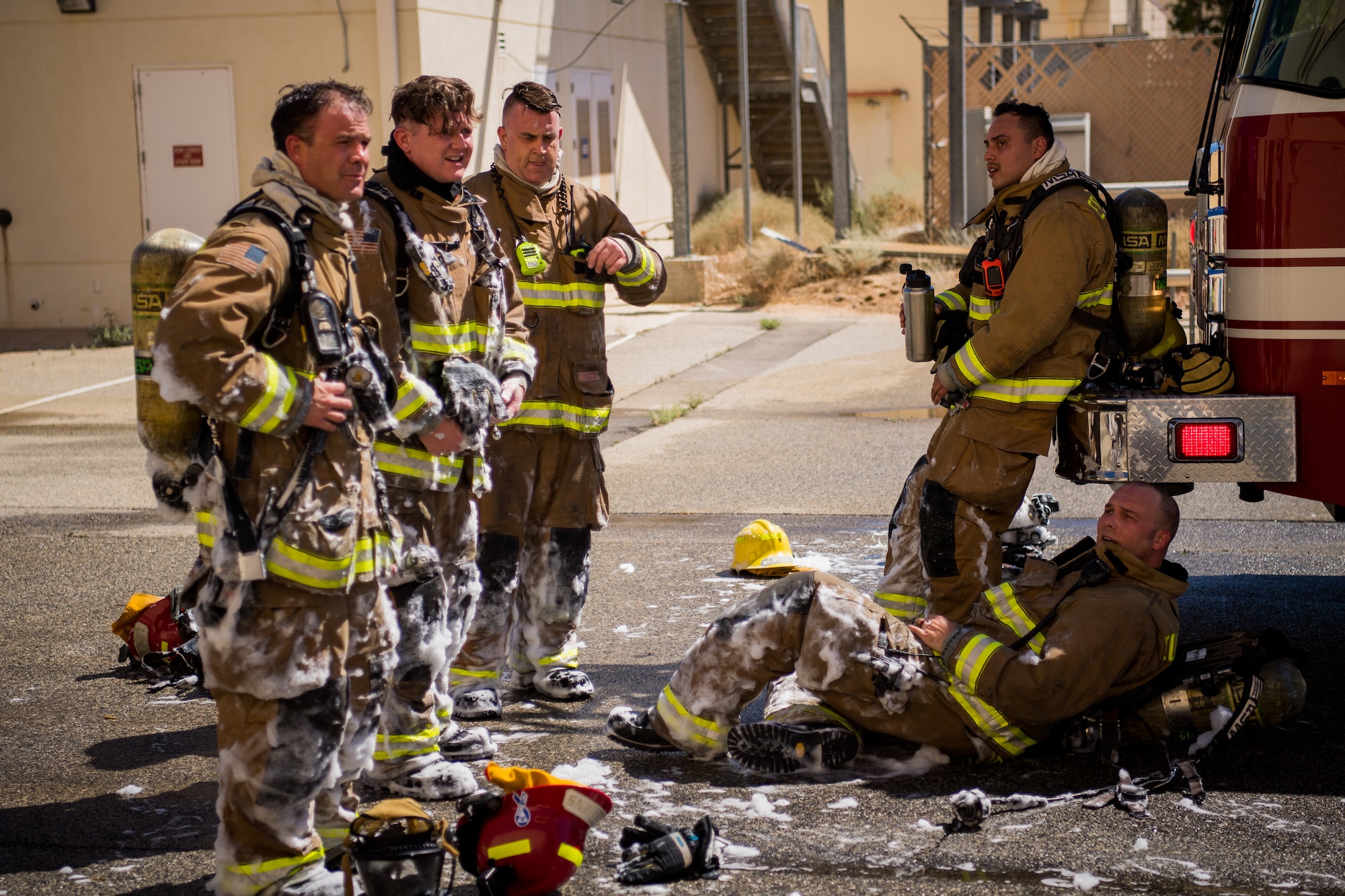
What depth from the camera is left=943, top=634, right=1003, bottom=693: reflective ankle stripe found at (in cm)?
420

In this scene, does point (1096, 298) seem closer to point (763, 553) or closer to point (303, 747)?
point (763, 553)

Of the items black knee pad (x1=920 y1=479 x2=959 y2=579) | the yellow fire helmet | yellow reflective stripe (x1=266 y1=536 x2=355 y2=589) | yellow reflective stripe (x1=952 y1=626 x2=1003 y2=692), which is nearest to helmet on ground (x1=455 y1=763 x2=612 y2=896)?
yellow reflective stripe (x1=266 y1=536 x2=355 y2=589)

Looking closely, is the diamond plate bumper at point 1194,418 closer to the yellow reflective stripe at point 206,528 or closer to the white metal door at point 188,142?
the yellow reflective stripe at point 206,528

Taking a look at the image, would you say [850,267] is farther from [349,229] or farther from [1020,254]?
[349,229]

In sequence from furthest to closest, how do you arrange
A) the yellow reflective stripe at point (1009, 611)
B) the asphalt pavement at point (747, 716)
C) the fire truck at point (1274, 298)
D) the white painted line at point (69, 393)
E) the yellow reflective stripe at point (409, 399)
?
the white painted line at point (69, 393) < the fire truck at point (1274, 298) < the yellow reflective stripe at point (1009, 611) < the yellow reflective stripe at point (409, 399) < the asphalt pavement at point (747, 716)

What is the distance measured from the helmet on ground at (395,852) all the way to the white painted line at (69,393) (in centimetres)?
957

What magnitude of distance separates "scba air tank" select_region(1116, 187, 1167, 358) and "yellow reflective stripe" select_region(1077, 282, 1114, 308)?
5.1 inches

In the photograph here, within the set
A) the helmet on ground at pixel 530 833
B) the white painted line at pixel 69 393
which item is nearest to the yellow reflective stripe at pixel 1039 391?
the helmet on ground at pixel 530 833

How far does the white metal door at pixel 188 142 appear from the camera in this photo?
15.7 meters

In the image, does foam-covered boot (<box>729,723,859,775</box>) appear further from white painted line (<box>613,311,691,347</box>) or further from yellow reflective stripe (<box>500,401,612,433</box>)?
white painted line (<box>613,311,691,347</box>)

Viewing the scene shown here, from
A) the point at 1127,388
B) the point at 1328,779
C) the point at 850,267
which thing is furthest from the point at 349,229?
the point at 850,267

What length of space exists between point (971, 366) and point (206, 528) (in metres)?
2.72

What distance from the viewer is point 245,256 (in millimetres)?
3363

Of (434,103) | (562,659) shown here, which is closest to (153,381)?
(434,103)
